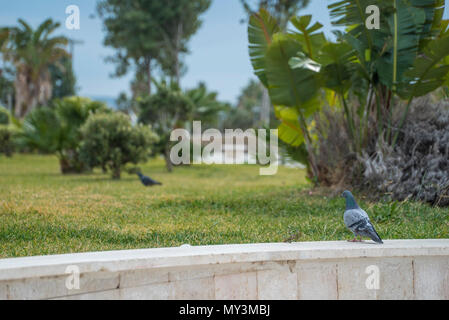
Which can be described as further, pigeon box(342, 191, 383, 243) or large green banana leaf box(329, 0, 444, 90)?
large green banana leaf box(329, 0, 444, 90)

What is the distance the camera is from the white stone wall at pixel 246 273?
3.51 meters

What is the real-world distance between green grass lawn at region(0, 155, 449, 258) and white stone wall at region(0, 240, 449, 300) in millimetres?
1103

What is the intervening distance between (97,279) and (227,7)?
79.8 feet

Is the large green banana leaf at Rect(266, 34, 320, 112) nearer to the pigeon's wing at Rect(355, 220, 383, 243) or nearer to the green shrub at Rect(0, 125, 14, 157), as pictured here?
the pigeon's wing at Rect(355, 220, 383, 243)

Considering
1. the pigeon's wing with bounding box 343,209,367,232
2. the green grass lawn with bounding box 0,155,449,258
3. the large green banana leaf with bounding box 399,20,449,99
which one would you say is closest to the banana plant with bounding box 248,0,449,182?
the large green banana leaf with bounding box 399,20,449,99

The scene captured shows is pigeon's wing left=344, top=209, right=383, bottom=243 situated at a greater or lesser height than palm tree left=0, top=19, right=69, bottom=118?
lesser

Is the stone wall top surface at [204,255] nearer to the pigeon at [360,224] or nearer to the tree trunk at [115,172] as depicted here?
the pigeon at [360,224]

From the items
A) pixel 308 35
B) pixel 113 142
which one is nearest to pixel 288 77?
pixel 308 35

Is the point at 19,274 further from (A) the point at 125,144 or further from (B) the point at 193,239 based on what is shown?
(A) the point at 125,144

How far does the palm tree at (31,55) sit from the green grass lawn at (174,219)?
25.0 m

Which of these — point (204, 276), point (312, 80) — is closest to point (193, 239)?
point (204, 276)

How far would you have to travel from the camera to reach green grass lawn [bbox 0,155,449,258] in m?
5.36

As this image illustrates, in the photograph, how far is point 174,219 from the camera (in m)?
6.84
